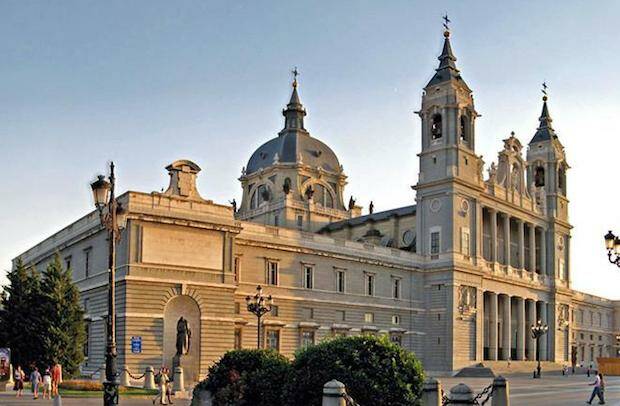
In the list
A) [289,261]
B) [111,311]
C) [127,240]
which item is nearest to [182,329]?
[127,240]

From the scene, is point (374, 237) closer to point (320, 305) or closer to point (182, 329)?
point (320, 305)

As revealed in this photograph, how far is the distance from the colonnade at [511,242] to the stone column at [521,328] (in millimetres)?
3614

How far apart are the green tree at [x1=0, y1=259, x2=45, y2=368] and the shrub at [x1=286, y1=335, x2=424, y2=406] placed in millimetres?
25154

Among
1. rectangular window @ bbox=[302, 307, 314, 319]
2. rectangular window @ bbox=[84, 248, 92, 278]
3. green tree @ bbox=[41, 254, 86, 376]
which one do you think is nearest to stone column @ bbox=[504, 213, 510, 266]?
rectangular window @ bbox=[302, 307, 314, 319]

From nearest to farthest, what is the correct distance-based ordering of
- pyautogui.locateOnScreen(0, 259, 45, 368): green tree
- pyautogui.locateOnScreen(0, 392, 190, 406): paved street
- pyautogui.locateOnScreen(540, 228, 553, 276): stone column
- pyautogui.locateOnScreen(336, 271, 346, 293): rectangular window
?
pyautogui.locateOnScreen(0, 392, 190, 406): paved street → pyautogui.locateOnScreen(0, 259, 45, 368): green tree → pyautogui.locateOnScreen(336, 271, 346, 293): rectangular window → pyautogui.locateOnScreen(540, 228, 553, 276): stone column

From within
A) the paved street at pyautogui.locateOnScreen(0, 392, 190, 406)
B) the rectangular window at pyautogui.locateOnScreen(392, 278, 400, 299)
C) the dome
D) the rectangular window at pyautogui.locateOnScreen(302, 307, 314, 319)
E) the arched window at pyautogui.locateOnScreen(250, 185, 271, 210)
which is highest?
the dome

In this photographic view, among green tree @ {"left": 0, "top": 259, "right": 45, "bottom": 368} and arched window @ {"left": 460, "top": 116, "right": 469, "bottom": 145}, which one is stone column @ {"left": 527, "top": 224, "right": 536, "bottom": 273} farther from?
green tree @ {"left": 0, "top": 259, "right": 45, "bottom": 368}

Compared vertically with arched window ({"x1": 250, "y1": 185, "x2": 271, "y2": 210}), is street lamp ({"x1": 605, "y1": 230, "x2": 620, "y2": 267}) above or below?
below

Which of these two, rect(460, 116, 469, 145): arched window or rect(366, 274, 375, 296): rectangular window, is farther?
rect(460, 116, 469, 145): arched window

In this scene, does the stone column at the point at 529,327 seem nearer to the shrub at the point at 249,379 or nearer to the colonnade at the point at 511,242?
the colonnade at the point at 511,242

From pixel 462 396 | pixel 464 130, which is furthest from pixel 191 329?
pixel 464 130

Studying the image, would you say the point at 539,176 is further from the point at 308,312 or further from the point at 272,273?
the point at 272,273

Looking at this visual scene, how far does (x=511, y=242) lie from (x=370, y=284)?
909 inches

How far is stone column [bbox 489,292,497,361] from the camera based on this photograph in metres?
73.2
